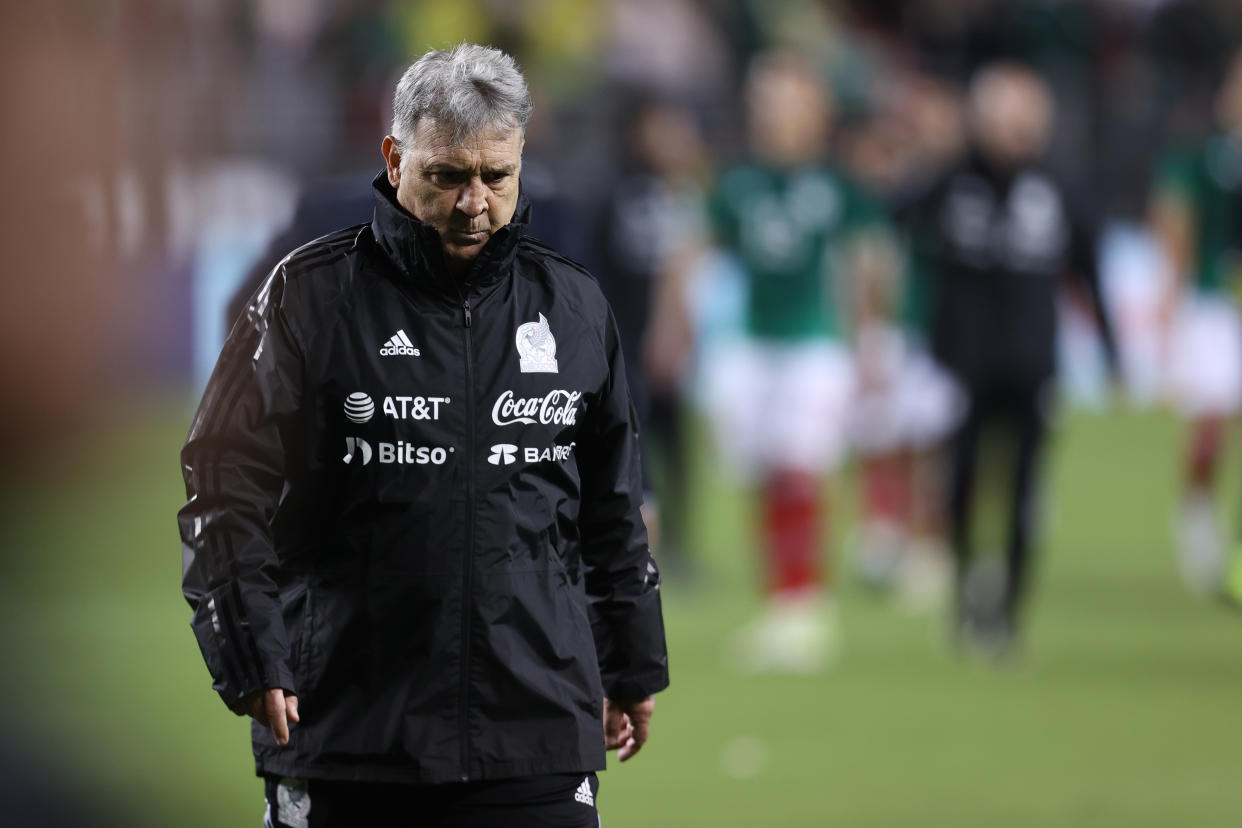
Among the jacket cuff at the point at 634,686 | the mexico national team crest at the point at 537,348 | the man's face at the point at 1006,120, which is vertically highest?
the man's face at the point at 1006,120

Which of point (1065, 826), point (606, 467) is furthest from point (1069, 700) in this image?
point (606, 467)

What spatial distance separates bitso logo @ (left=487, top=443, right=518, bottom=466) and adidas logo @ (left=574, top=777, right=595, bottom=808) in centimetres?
52

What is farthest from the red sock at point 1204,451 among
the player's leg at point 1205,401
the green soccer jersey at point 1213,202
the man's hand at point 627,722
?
the man's hand at point 627,722

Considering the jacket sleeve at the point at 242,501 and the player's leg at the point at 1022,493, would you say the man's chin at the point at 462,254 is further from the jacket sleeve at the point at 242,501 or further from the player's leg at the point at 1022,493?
the player's leg at the point at 1022,493

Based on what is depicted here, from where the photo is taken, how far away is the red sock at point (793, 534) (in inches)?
356

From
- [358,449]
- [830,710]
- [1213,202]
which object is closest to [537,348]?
[358,449]

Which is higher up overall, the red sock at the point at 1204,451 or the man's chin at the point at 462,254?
the man's chin at the point at 462,254

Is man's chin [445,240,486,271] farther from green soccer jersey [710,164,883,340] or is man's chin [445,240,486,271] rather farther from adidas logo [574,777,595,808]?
green soccer jersey [710,164,883,340]

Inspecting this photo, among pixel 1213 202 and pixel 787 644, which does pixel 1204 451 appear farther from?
pixel 787 644

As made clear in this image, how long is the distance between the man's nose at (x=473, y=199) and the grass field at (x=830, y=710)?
9.15ft

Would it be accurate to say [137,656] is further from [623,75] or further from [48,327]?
[623,75]

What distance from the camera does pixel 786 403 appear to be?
9.36 meters

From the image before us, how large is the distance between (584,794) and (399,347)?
29.9 inches

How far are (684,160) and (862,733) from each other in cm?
528
